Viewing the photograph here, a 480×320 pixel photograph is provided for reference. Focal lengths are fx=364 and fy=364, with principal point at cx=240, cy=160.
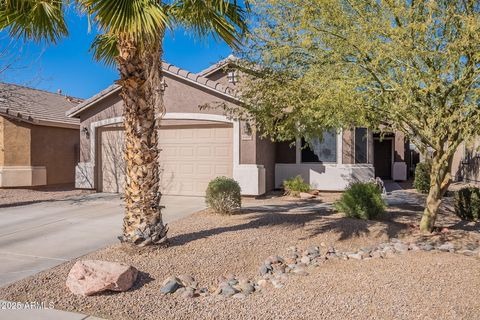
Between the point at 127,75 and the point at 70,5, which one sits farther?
the point at 70,5

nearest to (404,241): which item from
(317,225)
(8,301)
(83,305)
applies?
(317,225)

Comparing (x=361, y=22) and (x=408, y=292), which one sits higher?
(x=361, y=22)

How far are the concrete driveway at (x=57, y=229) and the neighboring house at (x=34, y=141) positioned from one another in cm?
482

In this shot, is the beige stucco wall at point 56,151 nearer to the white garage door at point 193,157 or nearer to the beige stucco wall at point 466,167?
the white garage door at point 193,157

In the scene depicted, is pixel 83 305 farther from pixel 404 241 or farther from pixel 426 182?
pixel 426 182

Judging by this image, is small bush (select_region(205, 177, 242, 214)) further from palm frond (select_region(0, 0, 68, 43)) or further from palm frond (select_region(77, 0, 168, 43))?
palm frond (select_region(0, 0, 68, 43))

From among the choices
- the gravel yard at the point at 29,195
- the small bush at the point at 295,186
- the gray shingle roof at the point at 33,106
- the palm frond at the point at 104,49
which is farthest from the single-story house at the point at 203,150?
the palm frond at the point at 104,49

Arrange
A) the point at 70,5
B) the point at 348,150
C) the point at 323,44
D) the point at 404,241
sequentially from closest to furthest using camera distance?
the point at 70,5 → the point at 323,44 → the point at 404,241 → the point at 348,150

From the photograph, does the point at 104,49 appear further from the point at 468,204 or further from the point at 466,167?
the point at 466,167

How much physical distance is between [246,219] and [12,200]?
884 cm

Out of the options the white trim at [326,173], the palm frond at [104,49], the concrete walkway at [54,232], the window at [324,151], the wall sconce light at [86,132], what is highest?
the palm frond at [104,49]

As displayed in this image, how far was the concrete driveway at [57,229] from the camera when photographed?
19.2 feet

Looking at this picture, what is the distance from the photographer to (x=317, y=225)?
27.0 feet

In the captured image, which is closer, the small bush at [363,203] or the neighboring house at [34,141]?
the small bush at [363,203]
